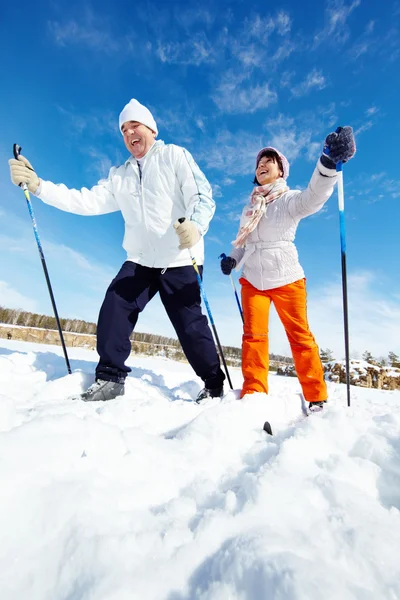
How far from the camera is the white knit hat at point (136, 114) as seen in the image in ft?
10.00

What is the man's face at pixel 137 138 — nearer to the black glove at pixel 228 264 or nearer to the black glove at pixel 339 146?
the black glove at pixel 228 264

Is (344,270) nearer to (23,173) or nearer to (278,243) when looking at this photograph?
(278,243)

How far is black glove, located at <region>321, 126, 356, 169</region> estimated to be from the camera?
93.4 inches

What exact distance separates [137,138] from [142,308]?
5.58ft

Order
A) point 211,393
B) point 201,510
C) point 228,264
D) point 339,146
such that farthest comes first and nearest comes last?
1. point 228,264
2. point 211,393
3. point 339,146
4. point 201,510

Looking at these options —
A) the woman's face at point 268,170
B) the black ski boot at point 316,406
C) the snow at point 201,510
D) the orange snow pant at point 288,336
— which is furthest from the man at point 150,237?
the snow at point 201,510

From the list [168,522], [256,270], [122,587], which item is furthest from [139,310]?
[122,587]

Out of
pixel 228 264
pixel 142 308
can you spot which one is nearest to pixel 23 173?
pixel 142 308

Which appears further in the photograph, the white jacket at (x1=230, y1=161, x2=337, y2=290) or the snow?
the white jacket at (x1=230, y1=161, x2=337, y2=290)

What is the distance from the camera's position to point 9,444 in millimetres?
1111

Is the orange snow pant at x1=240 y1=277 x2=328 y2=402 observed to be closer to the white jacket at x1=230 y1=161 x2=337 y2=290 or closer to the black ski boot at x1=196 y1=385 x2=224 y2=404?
the white jacket at x1=230 y1=161 x2=337 y2=290

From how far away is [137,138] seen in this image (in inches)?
121

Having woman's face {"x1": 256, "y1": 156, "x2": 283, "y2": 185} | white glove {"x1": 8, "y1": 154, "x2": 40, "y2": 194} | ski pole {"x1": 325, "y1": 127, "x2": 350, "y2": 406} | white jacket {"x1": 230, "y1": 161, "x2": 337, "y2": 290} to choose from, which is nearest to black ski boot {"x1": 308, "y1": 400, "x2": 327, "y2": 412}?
ski pole {"x1": 325, "y1": 127, "x2": 350, "y2": 406}

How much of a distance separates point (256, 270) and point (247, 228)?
437mm
